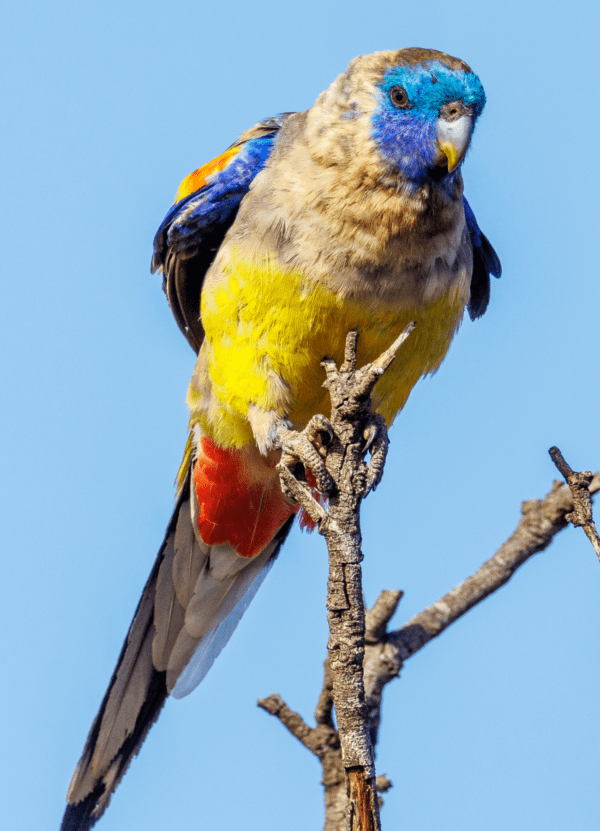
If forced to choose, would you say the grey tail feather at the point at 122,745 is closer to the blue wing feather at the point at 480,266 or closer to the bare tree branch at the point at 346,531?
the bare tree branch at the point at 346,531

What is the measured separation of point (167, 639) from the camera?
549 centimetres

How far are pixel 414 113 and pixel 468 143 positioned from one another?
31cm

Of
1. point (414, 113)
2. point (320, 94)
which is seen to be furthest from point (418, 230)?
point (320, 94)

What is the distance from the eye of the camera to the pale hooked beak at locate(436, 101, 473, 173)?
4.35 m

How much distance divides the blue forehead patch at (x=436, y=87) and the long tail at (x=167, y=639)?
273 cm

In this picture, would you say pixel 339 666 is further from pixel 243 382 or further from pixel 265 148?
pixel 265 148

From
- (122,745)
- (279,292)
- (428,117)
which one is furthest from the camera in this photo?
(122,745)

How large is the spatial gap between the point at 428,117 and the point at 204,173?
148 centimetres

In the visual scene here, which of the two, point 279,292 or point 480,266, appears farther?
point 480,266

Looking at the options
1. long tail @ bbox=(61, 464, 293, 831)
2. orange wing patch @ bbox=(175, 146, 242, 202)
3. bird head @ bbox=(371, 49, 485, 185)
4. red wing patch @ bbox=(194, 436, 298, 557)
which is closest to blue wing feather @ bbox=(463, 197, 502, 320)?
bird head @ bbox=(371, 49, 485, 185)

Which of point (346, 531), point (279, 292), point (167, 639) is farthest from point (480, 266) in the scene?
point (167, 639)

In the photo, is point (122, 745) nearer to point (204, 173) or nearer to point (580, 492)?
point (580, 492)

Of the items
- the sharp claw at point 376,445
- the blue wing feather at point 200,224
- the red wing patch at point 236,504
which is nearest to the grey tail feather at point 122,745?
the red wing patch at point 236,504

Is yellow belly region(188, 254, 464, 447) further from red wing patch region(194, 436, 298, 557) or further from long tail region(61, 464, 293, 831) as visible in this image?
long tail region(61, 464, 293, 831)
